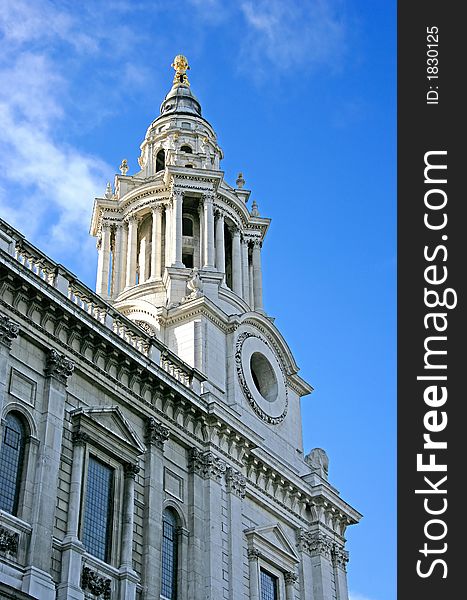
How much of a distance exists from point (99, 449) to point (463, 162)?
13511mm

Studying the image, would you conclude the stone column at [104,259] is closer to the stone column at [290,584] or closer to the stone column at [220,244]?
the stone column at [220,244]

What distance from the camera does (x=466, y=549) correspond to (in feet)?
88.7

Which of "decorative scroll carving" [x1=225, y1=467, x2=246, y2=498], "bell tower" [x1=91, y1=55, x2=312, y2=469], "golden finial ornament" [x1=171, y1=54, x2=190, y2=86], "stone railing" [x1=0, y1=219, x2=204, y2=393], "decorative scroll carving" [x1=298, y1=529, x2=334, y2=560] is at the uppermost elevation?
"golden finial ornament" [x1=171, y1=54, x2=190, y2=86]

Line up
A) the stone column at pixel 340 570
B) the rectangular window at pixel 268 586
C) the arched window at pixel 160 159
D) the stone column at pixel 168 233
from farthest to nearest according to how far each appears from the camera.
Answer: the arched window at pixel 160 159 → the stone column at pixel 168 233 → the stone column at pixel 340 570 → the rectangular window at pixel 268 586

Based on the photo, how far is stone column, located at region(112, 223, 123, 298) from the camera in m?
50.8

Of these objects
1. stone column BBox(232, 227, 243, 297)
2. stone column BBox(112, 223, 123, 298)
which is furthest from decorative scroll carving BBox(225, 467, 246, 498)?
stone column BBox(112, 223, 123, 298)

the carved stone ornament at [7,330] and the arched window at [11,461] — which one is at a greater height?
the carved stone ornament at [7,330]

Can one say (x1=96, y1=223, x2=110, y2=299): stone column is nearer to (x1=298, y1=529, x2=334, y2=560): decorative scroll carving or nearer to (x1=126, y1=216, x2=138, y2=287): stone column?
(x1=126, y1=216, x2=138, y2=287): stone column

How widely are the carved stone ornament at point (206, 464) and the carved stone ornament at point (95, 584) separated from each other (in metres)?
7.04

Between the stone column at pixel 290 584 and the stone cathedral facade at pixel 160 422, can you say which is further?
the stone column at pixel 290 584

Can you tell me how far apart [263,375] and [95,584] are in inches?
684

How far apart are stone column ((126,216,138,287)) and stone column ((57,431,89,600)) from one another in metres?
19.1

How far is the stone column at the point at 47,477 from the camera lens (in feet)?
93.3

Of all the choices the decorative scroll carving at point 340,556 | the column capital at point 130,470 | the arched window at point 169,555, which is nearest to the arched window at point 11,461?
the column capital at point 130,470
